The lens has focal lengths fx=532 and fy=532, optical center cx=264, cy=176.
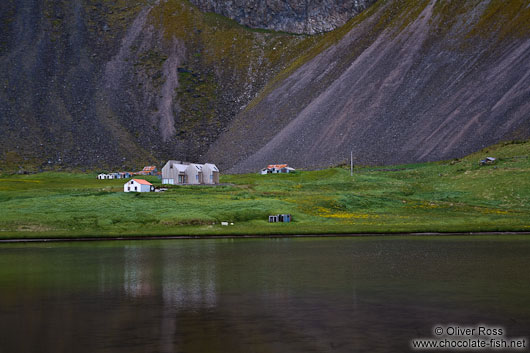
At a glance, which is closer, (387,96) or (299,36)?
(387,96)

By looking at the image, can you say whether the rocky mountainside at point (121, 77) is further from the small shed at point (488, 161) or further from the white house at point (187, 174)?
the small shed at point (488, 161)

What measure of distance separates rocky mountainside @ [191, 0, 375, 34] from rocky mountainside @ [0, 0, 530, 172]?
506mm

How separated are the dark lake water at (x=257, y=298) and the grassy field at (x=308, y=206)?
15.6 metres

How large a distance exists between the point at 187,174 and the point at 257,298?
Answer: 272 ft

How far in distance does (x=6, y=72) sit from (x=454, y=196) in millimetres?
130723

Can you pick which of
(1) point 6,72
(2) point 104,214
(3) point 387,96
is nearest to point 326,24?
(3) point 387,96

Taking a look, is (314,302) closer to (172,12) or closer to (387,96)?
(387,96)

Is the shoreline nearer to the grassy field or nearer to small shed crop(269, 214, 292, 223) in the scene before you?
the grassy field

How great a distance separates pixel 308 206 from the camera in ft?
210

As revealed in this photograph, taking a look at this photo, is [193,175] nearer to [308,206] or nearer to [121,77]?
[308,206]

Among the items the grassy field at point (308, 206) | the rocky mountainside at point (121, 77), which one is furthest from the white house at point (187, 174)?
the rocky mountainside at point (121, 77)

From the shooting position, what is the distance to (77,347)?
45.6 feet

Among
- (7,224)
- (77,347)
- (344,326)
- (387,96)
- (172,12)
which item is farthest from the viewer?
(172,12)

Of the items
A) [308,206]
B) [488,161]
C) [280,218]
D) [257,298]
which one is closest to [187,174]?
[308,206]
